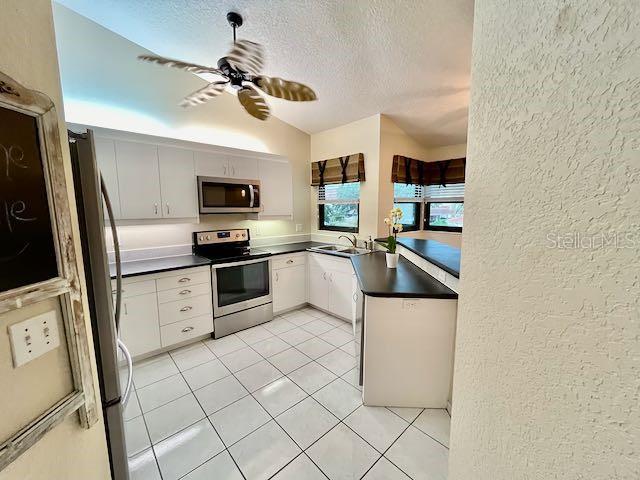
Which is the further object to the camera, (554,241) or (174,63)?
(174,63)

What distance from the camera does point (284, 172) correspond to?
11.4 ft

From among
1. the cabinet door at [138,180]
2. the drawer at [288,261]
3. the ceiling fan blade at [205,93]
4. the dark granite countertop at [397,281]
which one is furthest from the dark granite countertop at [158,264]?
the dark granite countertop at [397,281]

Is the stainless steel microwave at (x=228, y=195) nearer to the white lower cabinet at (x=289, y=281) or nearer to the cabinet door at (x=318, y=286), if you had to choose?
the white lower cabinet at (x=289, y=281)

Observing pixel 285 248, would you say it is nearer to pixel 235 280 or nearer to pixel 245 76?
pixel 235 280

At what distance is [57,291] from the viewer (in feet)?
2.35

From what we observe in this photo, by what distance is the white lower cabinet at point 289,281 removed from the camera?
3191 mm

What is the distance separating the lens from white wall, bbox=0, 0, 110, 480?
600 millimetres

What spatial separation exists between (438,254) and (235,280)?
2.13m

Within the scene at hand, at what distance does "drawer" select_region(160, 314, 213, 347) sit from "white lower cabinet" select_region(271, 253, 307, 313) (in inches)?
32.8

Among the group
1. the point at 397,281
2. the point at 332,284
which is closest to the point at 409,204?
the point at 332,284

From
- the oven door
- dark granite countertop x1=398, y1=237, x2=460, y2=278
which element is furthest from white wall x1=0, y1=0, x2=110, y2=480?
the oven door

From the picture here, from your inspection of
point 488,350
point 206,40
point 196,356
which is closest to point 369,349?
point 488,350

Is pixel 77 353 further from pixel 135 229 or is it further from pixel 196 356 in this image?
pixel 135 229

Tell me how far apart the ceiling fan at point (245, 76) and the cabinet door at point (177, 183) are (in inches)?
27.4
